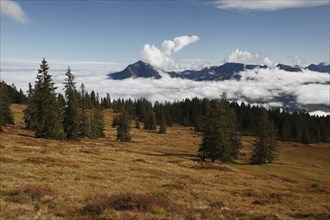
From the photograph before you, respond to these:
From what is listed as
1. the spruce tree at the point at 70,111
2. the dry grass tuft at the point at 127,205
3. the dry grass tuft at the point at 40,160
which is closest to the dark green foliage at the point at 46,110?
the spruce tree at the point at 70,111

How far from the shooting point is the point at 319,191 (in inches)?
1815

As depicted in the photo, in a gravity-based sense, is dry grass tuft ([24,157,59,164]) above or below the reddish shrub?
below

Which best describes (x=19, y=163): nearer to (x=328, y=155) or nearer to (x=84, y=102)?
(x=84, y=102)

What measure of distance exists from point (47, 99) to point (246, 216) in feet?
188

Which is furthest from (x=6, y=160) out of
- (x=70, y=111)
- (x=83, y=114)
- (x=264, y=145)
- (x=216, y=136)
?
(x=264, y=145)

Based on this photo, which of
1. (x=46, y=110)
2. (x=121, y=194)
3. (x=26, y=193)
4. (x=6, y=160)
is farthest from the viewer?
(x=46, y=110)

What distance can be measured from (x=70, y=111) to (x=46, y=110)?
909cm

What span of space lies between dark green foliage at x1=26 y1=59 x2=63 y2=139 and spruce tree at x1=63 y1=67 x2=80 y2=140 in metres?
5.67

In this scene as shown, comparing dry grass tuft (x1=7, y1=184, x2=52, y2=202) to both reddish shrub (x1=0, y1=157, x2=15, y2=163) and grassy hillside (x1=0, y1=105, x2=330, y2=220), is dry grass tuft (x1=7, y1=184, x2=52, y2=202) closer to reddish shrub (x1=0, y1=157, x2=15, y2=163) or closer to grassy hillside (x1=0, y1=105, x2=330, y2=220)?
grassy hillside (x1=0, y1=105, x2=330, y2=220)

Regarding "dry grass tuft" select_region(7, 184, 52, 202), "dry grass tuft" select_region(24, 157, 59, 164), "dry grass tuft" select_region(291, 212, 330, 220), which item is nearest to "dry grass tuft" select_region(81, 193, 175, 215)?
"dry grass tuft" select_region(7, 184, 52, 202)

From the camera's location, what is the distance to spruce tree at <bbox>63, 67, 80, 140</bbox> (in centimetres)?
7654

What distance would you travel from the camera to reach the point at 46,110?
67.9m

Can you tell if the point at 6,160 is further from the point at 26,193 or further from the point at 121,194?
the point at 121,194

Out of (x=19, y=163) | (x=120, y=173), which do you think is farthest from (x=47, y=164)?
(x=120, y=173)
